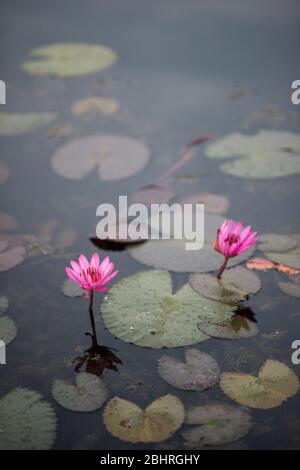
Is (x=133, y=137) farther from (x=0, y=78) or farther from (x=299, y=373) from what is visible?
(x=299, y=373)

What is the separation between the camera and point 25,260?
9.86 feet

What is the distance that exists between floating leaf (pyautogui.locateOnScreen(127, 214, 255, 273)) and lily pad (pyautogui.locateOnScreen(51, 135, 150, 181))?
794 millimetres

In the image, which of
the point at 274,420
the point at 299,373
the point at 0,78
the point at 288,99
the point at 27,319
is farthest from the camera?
the point at 0,78

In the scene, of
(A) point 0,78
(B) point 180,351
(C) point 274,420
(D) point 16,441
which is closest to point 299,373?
(C) point 274,420

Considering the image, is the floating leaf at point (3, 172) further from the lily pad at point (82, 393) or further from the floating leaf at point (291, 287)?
the floating leaf at point (291, 287)

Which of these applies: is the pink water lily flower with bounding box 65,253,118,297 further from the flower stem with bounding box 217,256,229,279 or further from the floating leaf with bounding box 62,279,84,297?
the flower stem with bounding box 217,256,229,279

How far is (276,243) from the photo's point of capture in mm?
2982

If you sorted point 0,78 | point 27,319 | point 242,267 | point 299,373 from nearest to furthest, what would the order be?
point 299,373
point 27,319
point 242,267
point 0,78

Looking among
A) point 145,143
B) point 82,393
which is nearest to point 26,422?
point 82,393

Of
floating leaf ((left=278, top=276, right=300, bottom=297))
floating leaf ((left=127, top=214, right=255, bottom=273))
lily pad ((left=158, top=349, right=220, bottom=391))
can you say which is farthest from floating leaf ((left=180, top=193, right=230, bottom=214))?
lily pad ((left=158, top=349, right=220, bottom=391))

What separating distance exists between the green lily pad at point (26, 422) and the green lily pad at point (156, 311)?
0.46 metres

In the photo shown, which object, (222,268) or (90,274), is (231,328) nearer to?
(222,268)

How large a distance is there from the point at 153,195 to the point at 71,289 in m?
0.94

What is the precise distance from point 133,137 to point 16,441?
8.30 feet
